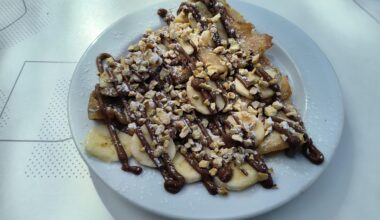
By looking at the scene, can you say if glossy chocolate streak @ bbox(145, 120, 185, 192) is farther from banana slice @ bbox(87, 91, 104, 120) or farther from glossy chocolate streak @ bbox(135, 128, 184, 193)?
banana slice @ bbox(87, 91, 104, 120)

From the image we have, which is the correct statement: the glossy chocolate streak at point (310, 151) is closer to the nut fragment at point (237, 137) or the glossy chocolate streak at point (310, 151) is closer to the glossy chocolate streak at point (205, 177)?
the nut fragment at point (237, 137)

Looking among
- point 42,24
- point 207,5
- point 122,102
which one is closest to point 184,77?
point 122,102

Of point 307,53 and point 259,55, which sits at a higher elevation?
point 307,53

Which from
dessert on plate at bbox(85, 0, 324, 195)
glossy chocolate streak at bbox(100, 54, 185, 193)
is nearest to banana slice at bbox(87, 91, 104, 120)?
dessert on plate at bbox(85, 0, 324, 195)

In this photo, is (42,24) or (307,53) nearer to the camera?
(307,53)

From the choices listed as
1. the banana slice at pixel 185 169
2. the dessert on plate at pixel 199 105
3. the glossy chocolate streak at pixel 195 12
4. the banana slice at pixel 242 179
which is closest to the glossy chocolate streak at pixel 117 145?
the dessert on plate at pixel 199 105

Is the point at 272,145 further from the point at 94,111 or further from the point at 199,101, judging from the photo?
the point at 94,111

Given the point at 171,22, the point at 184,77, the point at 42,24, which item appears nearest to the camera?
the point at 184,77

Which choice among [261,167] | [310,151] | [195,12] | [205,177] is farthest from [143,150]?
[195,12]

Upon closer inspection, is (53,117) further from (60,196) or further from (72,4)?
(72,4)
